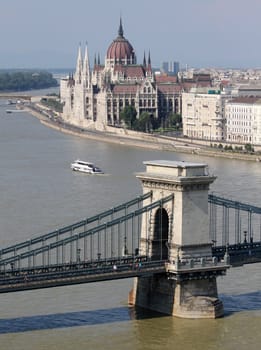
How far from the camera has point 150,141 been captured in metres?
59.2

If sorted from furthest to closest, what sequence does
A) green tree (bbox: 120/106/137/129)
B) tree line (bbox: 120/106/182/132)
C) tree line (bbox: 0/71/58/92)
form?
tree line (bbox: 0/71/58/92) → green tree (bbox: 120/106/137/129) → tree line (bbox: 120/106/182/132)

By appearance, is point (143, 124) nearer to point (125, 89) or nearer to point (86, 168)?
point (125, 89)

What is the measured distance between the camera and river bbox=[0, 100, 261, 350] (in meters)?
16.9

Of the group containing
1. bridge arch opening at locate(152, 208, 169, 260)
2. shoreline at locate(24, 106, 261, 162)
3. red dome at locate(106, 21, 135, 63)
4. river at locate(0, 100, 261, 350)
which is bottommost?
shoreline at locate(24, 106, 261, 162)

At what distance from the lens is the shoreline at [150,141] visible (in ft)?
165

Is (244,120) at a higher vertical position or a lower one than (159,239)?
lower

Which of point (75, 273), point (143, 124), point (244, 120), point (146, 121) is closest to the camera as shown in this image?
point (75, 273)

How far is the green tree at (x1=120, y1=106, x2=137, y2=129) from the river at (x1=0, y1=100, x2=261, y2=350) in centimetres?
2417

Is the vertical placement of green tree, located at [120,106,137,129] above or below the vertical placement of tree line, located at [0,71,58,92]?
above

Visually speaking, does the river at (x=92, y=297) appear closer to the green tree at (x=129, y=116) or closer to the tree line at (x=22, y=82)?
the green tree at (x=129, y=116)

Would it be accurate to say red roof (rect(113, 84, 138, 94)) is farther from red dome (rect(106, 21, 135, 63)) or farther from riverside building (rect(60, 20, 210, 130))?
red dome (rect(106, 21, 135, 63))

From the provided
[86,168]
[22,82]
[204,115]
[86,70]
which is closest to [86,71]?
[86,70]

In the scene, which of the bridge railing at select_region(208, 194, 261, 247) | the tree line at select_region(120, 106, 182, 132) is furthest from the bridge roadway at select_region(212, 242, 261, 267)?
the tree line at select_region(120, 106, 182, 132)

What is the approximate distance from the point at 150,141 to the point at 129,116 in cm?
1065
